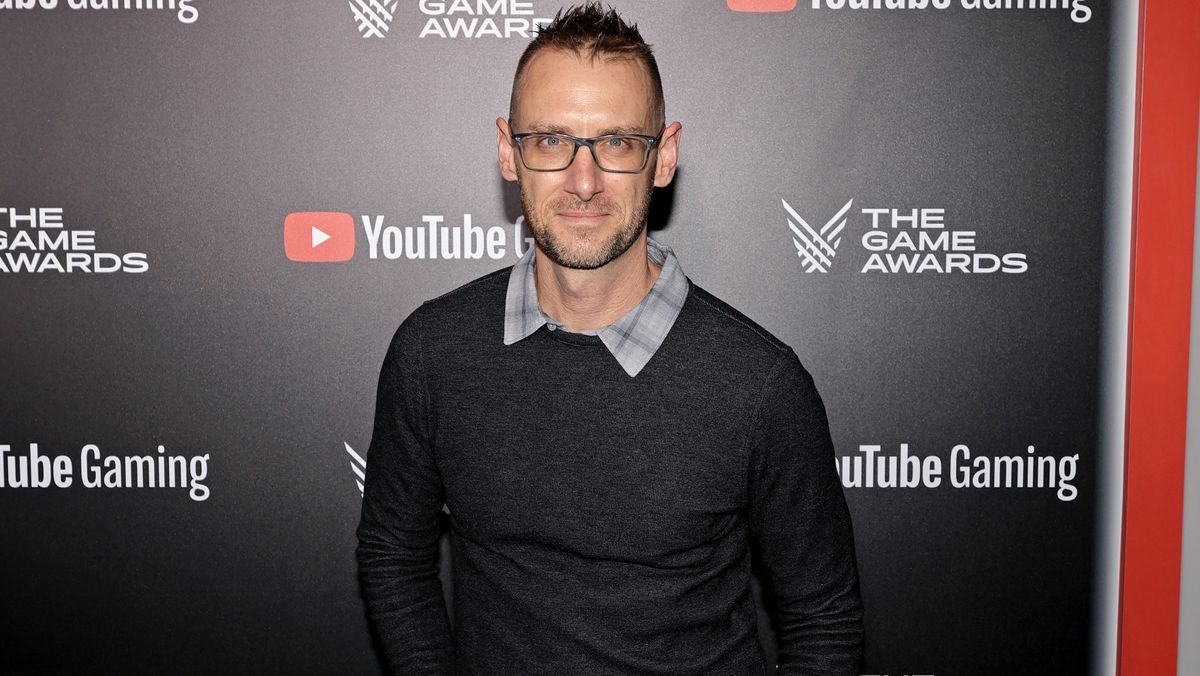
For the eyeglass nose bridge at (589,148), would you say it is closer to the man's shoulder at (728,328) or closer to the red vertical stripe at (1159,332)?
the man's shoulder at (728,328)

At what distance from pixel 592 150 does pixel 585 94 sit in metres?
0.08

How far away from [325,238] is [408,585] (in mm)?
771

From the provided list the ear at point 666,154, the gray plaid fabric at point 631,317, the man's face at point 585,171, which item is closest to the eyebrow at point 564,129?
the man's face at point 585,171

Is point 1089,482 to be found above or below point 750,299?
Result: below

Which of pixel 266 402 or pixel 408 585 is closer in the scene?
pixel 408 585

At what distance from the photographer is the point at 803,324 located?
186cm

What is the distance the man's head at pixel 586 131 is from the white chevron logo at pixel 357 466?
0.84m

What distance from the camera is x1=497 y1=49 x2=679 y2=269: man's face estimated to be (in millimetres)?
1244

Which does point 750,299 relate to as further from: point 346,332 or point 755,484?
point 346,332

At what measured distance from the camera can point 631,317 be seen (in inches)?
50.6

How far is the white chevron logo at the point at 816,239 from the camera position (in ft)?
6.00

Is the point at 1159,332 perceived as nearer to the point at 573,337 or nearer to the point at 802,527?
the point at 802,527

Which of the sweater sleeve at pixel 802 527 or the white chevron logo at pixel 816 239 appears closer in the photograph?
the sweater sleeve at pixel 802 527

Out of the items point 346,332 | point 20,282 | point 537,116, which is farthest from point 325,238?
point 537,116
